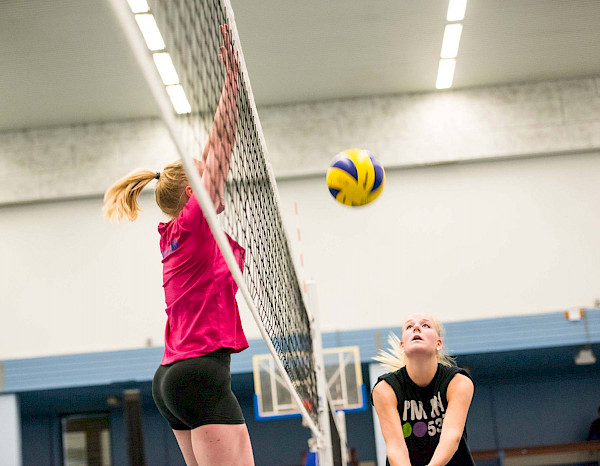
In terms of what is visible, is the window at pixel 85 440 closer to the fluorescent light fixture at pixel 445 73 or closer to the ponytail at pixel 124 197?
the fluorescent light fixture at pixel 445 73

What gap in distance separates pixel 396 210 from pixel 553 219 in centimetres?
278

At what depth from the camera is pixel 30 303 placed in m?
13.1

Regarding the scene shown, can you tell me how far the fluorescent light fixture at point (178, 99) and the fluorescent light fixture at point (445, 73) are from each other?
14.3ft

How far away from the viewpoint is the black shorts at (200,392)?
7.81ft

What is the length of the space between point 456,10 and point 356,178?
21.5 ft

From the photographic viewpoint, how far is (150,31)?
1113cm

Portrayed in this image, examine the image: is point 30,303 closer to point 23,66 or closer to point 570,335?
point 23,66

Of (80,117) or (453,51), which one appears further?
(80,117)

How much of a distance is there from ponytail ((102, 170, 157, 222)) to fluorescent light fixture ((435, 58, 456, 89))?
10.3 meters

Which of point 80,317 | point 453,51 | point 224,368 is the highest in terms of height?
point 453,51

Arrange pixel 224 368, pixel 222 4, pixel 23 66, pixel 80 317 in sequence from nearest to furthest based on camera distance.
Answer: pixel 224 368 → pixel 222 4 → pixel 23 66 → pixel 80 317

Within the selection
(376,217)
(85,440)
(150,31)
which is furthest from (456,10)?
(85,440)

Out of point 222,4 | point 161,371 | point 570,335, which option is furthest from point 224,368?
point 570,335

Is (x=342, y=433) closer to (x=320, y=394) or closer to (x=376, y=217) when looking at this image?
(x=320, y=394)
